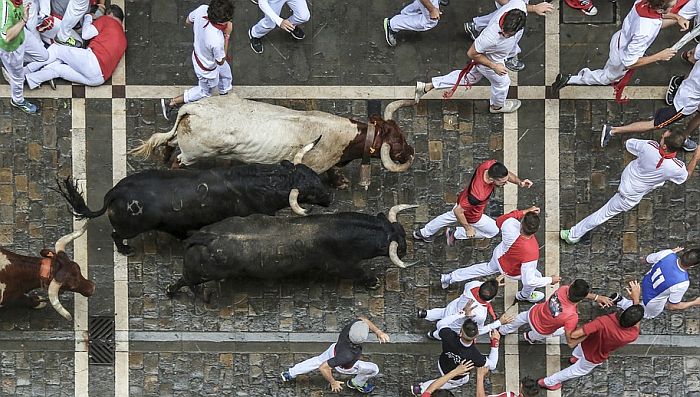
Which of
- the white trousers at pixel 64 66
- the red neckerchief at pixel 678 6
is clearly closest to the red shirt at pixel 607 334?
the red neckerchief at pixel 678 6

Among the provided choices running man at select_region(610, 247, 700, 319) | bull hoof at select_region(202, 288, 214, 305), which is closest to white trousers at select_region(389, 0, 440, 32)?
running man at select_region(610, 247, 700, 319)

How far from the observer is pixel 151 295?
1327 cm

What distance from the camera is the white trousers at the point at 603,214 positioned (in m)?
12.5

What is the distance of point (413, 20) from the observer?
1334 centimetres

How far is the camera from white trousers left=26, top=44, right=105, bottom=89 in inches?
519

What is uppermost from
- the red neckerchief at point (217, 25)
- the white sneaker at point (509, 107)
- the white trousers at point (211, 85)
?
the red neckerchief at point (217, 25)

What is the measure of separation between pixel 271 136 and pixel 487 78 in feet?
11.0

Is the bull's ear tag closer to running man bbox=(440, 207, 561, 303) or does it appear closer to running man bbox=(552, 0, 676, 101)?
running man bbox=(440, 207, 561, 303)

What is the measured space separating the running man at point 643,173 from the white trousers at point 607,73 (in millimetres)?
1151

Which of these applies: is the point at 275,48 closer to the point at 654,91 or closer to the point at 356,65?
the point at 356,65

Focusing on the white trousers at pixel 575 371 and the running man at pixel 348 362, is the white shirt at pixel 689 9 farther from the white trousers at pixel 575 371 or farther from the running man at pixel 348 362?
the running man at pixel 348 362

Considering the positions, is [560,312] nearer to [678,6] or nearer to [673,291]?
[673,291]

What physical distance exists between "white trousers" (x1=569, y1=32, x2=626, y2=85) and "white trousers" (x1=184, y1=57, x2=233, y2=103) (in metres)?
5.32

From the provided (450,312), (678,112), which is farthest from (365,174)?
(678,112)
